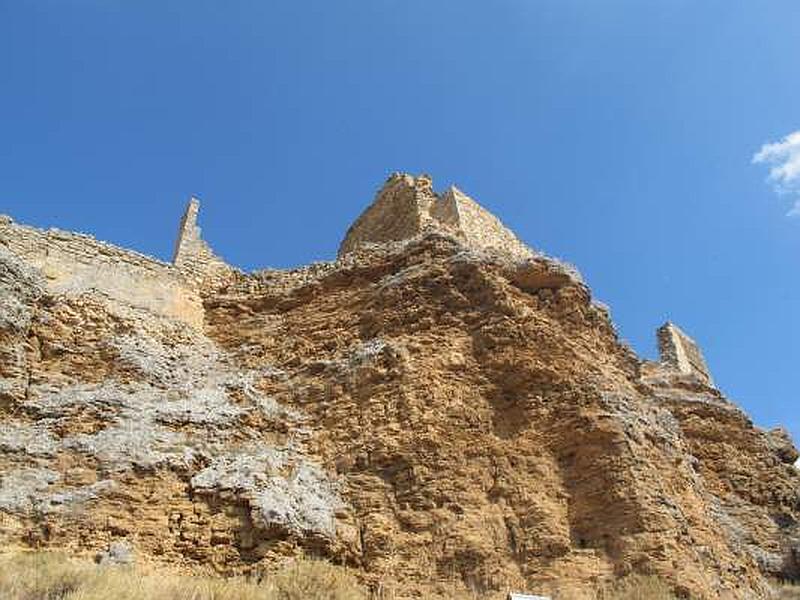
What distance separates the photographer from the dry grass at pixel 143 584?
6.32 metres

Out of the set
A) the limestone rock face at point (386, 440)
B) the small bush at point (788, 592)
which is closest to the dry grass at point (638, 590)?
the limestone rock face at point (386, 440)

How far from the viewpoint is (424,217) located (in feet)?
49.0

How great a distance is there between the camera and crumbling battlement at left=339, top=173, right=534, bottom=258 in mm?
14719

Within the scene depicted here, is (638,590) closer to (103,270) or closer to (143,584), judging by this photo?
(143,584)

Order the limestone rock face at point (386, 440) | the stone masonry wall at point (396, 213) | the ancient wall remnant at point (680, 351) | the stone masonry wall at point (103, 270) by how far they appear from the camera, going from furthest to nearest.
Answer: the ancient wall remnant at point (680, 351) → the stone masonry wall at point (396, 213) → the stone masonry wall at point (103, 270) → the limestone rock face at point (386, 440)

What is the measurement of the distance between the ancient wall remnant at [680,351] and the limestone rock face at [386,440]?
24.0 feet

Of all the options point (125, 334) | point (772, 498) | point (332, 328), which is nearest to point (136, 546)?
point (125, 334)

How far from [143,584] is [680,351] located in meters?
17.4

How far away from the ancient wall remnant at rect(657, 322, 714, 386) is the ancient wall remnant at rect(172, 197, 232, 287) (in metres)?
11.9

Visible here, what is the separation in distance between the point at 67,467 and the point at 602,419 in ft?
20.1

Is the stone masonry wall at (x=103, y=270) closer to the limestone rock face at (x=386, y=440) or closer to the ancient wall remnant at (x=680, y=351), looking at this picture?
the limestone rock face at (x=386, y=440)

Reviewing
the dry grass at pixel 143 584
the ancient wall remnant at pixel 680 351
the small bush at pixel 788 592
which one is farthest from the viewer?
the ancient wall remnant at pixel 680 351

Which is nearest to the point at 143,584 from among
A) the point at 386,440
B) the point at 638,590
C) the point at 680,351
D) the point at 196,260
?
the point at 386,440

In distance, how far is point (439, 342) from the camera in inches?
434
